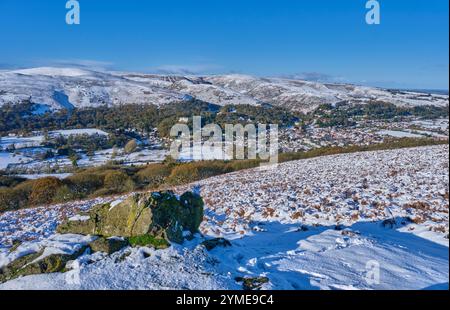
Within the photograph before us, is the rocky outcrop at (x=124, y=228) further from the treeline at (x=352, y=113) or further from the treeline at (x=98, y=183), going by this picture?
the treeline at (x=352, y=113)

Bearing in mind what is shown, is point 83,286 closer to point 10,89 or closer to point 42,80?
point 10,89

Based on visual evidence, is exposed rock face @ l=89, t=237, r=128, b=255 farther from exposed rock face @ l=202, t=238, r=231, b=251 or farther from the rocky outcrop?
exposed rock face @ l=202, t=238, r=231, b=251

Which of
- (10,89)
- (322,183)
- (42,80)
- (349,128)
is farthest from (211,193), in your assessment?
(42,80)

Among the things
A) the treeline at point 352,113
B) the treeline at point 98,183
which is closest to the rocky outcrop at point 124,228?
the treeline at point 98,183

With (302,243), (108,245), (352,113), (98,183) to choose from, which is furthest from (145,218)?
(352,113)

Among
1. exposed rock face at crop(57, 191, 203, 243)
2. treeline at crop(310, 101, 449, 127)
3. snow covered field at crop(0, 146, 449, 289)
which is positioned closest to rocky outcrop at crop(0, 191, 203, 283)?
exposed rock face at crop(57, 191, 203, 243)

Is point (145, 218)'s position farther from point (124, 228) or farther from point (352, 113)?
point (352, 113)

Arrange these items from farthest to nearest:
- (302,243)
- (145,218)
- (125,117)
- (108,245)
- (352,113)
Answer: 1. (125,117)
2. (352,113)
3. (302,243)
4. (145,218)
5. (108,245)
